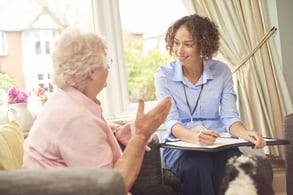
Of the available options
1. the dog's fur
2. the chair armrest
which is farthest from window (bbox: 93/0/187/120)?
the chair armrest

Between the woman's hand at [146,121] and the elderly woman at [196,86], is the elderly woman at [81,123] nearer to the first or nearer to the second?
the woman's hand at [146,121]

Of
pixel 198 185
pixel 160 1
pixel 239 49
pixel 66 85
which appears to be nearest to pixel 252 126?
pixel 239 49

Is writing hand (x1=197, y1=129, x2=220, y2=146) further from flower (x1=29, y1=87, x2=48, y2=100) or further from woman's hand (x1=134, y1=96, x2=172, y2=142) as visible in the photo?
flower (x1=29, y1=87, x2=48, y2=100)

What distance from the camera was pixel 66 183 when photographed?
102 cm

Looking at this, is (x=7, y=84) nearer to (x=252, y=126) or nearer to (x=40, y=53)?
(x=40, y=53)

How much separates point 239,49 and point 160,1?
0.69 m

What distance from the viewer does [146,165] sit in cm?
210

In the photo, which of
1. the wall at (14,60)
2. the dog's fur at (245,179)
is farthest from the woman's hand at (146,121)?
the wall at (14,60)

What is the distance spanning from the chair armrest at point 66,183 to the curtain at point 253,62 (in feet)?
5.97

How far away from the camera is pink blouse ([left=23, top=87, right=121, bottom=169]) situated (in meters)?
1.30

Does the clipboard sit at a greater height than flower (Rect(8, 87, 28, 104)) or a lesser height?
lesser

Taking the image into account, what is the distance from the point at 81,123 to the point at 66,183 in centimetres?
32

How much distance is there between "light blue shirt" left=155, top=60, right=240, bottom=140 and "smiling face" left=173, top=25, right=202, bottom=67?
0.06 m

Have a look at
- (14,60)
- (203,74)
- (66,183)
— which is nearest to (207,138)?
(203,74)
